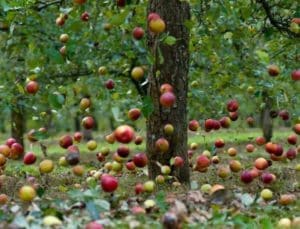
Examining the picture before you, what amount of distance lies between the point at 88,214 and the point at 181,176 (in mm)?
2099

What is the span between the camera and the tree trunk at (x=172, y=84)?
18.4 ft

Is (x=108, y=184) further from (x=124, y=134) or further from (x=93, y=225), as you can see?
(x=93, y=225)

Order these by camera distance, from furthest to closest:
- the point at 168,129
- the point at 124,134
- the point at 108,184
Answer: the point at 168,129
the point at 124,134
the point at 108,184

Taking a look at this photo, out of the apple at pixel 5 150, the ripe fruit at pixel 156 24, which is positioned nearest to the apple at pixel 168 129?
the ripe fruit at pixel 156 24

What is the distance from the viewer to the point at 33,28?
26.6 ft

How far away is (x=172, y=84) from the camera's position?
5645mm

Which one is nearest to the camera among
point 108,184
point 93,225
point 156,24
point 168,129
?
point 93,225

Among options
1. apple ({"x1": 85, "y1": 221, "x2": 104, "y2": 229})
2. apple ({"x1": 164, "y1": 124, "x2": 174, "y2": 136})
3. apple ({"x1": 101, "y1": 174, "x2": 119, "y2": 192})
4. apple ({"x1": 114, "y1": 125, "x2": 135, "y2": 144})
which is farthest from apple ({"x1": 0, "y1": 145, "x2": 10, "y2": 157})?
apple ({"x1": 85, "y1": 221, "x2": 104, "y2": 229})

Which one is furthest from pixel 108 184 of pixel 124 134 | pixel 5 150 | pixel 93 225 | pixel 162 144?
pixel 5 150

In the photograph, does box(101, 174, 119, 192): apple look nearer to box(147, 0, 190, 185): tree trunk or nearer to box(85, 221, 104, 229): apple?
box(85, 221, 104, 229): apple

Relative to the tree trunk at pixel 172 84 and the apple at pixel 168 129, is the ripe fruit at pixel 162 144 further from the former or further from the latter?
the tree trunk at pixel 172 84

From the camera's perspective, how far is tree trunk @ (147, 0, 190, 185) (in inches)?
221

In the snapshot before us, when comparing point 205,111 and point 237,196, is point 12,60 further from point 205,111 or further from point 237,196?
point 237,196

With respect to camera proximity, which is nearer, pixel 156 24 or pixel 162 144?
pixel 156 24
